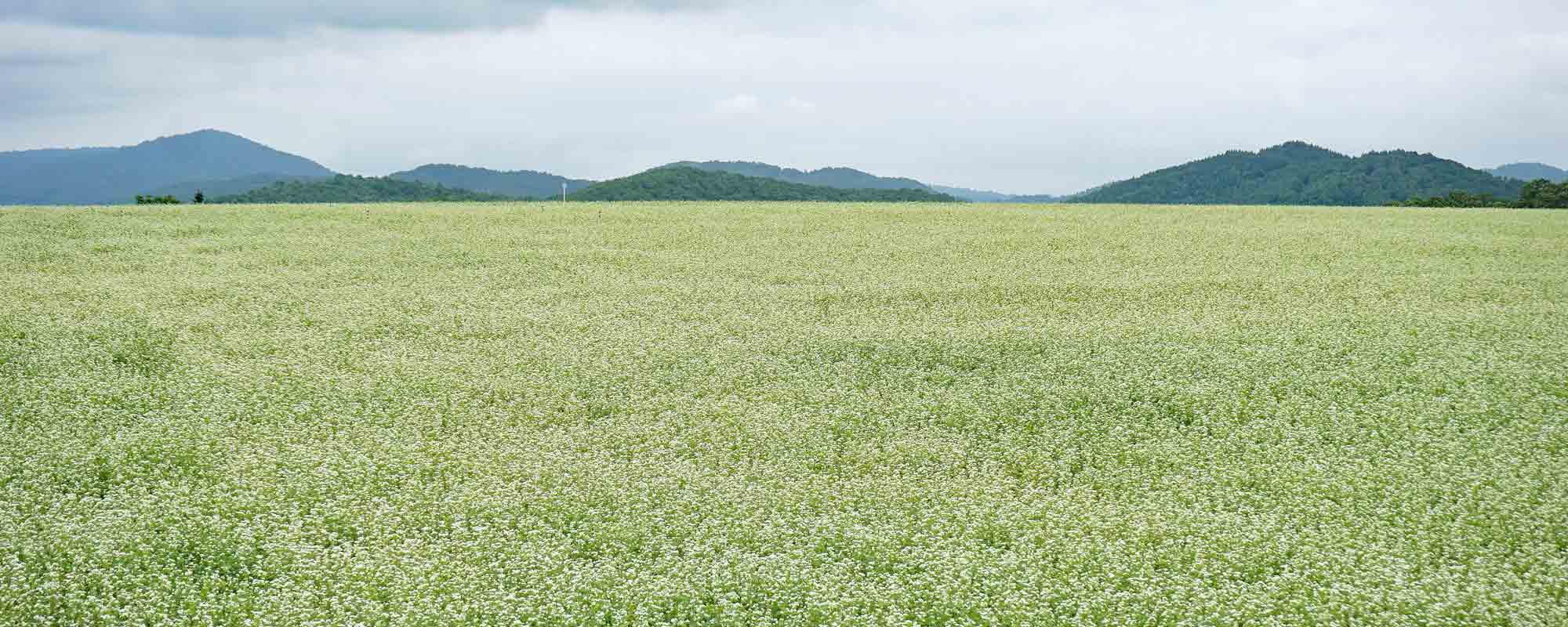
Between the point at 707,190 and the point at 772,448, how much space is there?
2957 inches

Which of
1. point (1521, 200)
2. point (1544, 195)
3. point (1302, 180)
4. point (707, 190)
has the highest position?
point (1302, 180)

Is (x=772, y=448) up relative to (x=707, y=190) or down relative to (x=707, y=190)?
down

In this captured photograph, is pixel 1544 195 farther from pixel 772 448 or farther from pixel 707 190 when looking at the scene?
pixel 772 448

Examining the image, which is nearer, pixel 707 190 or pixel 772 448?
pixel 772 448

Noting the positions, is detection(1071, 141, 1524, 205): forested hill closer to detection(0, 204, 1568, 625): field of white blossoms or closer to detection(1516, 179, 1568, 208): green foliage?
detection(1516, 179, 1568, 208): green foliage

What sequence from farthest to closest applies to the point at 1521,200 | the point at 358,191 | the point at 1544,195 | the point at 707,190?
1. the point at 707,190
2. the point at 358,191
3. the point at 1544,195
4. the point at 1521,200

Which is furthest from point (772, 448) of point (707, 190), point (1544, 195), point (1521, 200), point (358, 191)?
point (707, 190)

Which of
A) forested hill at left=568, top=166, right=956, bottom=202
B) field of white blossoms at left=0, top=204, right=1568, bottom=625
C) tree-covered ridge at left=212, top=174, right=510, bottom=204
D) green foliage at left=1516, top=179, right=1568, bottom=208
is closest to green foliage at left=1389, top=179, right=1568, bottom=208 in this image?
green foliage at left=1516, top=179, right=1568, bottom=208

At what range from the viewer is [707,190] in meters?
84.3

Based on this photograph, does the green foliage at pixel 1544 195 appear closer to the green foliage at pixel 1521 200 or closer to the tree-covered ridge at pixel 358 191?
the green foliage at pixel 1521 200

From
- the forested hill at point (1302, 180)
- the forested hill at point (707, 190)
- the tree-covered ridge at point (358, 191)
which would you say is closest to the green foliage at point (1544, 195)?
the forested hill at point (1302, 180)

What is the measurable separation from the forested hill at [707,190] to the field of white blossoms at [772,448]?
57.7m

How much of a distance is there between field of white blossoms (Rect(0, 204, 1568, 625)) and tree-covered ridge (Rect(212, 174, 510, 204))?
1876 inches

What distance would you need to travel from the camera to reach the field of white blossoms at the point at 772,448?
7402 millimetres
